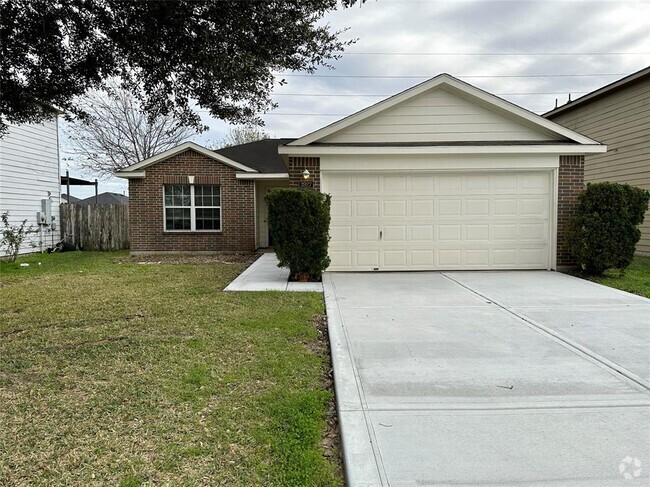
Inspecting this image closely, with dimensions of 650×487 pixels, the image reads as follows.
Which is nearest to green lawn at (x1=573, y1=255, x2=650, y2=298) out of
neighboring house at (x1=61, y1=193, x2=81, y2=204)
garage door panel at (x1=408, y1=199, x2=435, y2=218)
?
garage door panel at (x1=408, y1=199, x2=435, y2=218)

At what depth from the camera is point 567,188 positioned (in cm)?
951

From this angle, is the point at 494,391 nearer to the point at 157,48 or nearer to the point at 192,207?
the point at 157,48

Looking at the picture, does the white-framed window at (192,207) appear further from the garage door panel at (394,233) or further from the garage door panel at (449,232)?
the garage door panel at (449,232)

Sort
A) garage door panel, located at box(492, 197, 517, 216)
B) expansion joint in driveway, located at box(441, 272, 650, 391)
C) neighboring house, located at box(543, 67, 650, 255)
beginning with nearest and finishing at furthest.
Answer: expansion joint in driveway, located at box(441, 272, 650, 391)
garage door panel, located at box(492, 197, 517, 216)
neighboring house, located at box(543, 67, 650, 255)

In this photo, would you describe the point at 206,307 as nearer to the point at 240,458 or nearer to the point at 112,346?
the point at 112,346

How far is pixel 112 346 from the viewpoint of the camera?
4609 mm

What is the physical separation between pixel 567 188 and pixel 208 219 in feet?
34.9

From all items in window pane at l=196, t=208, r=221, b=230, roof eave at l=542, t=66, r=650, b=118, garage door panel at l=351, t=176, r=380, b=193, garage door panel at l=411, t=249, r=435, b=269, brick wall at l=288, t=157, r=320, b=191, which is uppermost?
roof eave at l=542, t=66, r=650, b=118

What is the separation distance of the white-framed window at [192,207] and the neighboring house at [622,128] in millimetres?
11353

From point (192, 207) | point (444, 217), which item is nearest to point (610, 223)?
point (444, 217)

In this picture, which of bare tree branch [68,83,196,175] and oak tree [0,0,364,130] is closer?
oak tree [0,0,364,130]

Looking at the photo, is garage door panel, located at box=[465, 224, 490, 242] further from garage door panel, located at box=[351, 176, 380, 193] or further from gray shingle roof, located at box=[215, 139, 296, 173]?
gray shingle roof, located at box=[215, 139, 296, 173]

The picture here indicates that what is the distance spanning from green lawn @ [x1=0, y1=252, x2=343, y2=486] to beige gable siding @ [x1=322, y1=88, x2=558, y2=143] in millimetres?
4382

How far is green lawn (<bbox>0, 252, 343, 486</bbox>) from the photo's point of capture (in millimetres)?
2430
